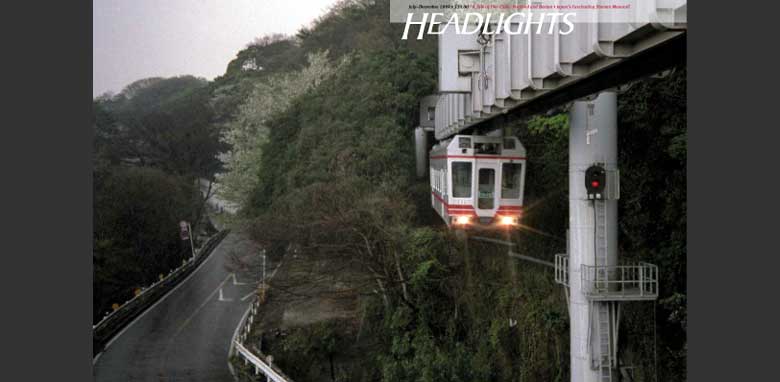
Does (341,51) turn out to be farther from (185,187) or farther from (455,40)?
(455,40)

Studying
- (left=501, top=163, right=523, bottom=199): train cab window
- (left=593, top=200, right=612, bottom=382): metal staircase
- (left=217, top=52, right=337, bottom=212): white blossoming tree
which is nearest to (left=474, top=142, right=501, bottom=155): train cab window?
(left=501, top=163, right=523, bottom=199): train cab window

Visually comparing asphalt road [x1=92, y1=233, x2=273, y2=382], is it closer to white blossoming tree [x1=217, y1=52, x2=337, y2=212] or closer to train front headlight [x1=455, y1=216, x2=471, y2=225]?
white blossoming tree [x1=217, y1=52, x2=337, y2=212]

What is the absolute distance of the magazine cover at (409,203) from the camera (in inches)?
286

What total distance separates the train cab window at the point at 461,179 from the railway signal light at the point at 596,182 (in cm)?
330

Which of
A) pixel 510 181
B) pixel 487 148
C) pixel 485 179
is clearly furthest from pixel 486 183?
pixel 487 148

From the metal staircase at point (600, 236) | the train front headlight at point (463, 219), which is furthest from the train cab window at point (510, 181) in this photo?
the metal staircase at point (600, 236)

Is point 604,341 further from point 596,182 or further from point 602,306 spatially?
point 596,182

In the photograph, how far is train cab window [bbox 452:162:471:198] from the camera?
1040 cm

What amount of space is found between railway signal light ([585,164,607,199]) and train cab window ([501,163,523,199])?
3114 millimetres

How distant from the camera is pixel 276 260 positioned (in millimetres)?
14500

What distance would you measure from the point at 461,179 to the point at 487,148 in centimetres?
58

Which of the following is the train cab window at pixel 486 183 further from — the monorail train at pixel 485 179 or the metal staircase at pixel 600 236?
the metal staircase at pixel 600 236

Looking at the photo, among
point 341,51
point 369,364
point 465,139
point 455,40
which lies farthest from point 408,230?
point 341,51

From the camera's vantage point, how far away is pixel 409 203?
1592cm
